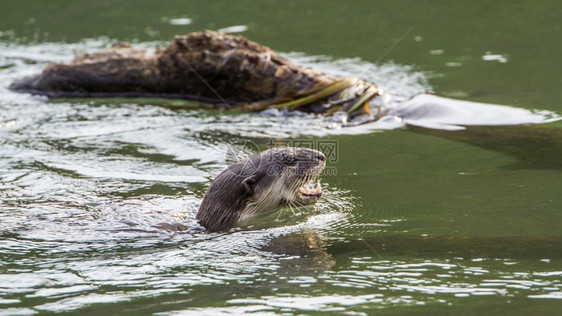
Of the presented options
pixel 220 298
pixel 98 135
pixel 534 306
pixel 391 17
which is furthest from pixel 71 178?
pixel 391 17

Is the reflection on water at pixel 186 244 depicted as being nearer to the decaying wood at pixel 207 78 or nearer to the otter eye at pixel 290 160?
the otter eye at pixel 290 160

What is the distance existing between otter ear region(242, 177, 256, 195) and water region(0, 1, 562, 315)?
0.70 feet

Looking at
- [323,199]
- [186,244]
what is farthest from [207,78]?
[186,244]

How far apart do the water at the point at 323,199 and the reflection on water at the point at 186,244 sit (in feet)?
0.04

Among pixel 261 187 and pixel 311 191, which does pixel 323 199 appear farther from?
pixel 261 187

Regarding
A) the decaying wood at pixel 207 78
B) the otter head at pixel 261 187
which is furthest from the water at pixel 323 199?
the decaying wood at pixel 207 78

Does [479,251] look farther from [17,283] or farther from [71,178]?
[71,178]

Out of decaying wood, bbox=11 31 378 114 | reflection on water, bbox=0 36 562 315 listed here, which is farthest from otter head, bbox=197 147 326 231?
decaying wood, bbox=11 31 378 114

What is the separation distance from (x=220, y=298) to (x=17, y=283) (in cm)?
103

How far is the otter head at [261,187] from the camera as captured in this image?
4781 mm

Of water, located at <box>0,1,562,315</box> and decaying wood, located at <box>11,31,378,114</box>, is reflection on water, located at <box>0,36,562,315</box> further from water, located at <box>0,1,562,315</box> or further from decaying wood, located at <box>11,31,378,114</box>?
decaying wood, located at <box>11,31,378,114</box>

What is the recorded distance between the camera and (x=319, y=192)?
4883 mm

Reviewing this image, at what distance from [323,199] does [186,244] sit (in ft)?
3.43

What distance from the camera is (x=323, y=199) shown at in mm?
5059
